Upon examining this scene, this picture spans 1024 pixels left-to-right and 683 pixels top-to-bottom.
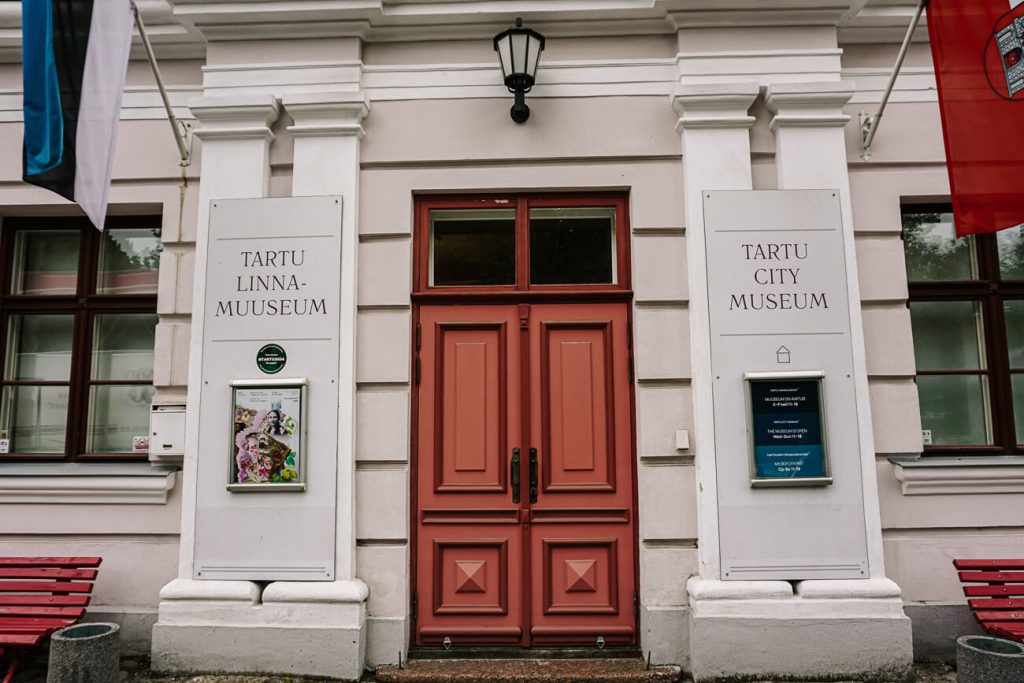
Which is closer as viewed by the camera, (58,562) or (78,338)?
(58,562)

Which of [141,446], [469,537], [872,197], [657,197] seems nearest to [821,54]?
[872,197]

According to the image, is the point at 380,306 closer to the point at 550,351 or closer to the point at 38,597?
the point at 550,351

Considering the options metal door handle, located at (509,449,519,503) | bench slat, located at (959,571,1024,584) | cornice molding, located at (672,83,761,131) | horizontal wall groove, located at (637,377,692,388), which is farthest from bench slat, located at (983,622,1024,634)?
cornice molding, located at (672,83,761,131)

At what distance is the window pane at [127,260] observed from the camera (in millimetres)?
5250

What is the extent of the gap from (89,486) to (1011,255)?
6.84 m

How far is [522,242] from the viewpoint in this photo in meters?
4.80

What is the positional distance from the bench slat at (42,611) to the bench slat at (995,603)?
18.4 ft

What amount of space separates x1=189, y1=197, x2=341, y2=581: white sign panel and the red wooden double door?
660 millimetres

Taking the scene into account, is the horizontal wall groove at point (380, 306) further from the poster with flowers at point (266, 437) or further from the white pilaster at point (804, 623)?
the white pilaster at point (804, 623)

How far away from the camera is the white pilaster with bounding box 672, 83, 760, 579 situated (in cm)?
447

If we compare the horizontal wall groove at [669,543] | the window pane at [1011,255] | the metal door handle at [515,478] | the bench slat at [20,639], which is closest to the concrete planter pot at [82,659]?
the bench slat at [20,639]

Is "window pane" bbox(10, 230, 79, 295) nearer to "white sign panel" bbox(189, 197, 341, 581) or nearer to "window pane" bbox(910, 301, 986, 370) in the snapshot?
"white sign panel" bbox(189, 197, 341, 581)

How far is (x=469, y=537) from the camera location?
4.60 metres

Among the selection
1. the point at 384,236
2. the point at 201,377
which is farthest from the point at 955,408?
the point at 201,377
